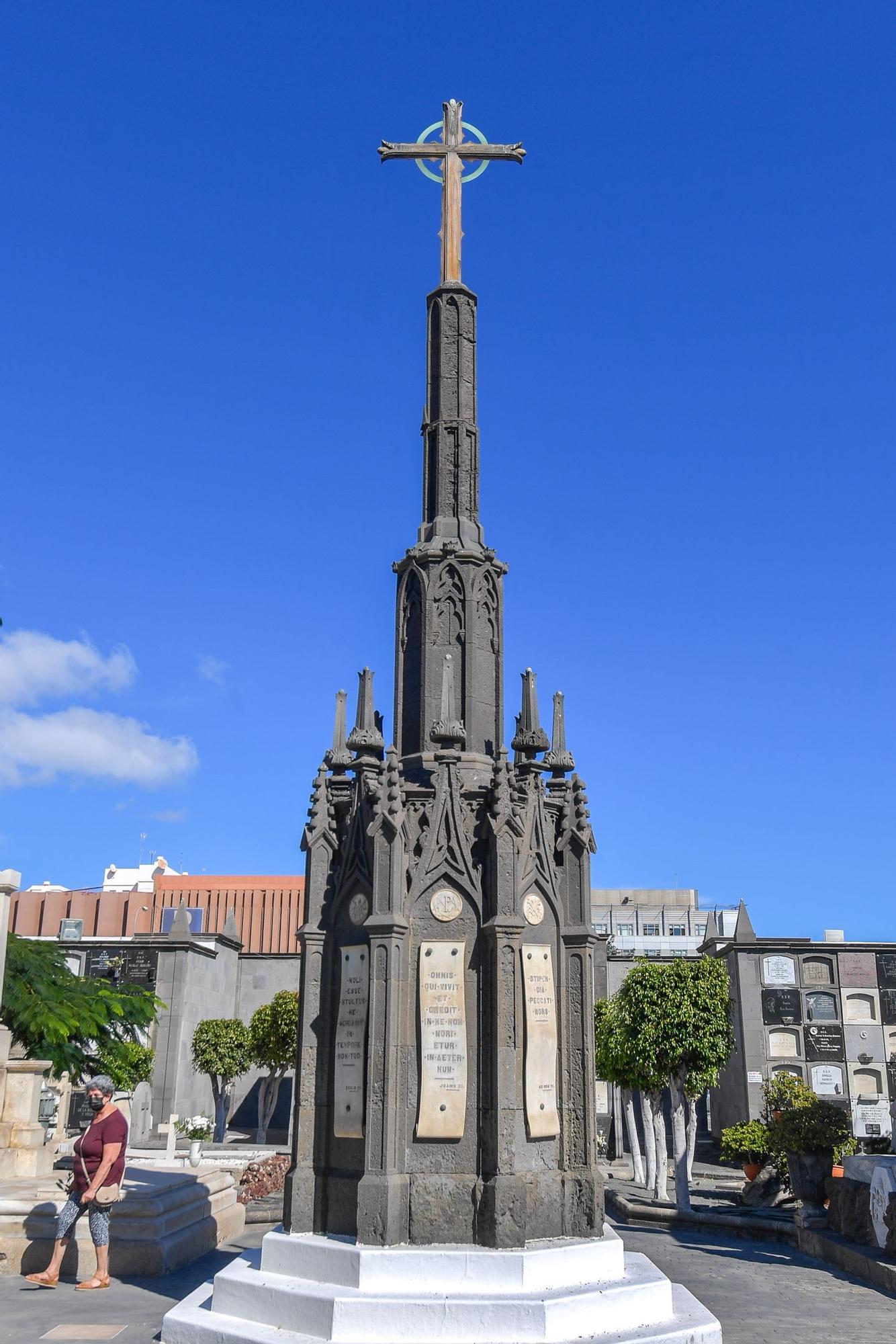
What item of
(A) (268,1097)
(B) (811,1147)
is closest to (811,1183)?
(B) (811,1147)

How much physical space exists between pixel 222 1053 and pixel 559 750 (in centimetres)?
3520

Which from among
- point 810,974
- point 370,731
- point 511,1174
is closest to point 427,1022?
point 511,1174

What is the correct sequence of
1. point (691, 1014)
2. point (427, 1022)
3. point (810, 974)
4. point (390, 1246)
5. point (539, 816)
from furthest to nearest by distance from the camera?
Result: point (810, 974)
point (691, 1014)
point (539, 816)
point (427, 1022)
point (390, 1246)

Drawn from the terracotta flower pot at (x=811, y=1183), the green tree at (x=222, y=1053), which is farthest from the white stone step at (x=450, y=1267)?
the green tree at (x=222, y=1053)

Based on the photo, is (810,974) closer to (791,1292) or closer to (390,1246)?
(791,1292)

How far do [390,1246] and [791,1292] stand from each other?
6151 mm

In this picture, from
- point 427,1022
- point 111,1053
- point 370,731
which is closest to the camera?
point 427,1022

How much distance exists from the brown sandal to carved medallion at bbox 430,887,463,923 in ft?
17.3

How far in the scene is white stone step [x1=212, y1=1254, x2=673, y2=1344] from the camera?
30.6 ft

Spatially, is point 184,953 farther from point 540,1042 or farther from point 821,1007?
point 540,1042

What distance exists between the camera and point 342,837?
12.2 meters

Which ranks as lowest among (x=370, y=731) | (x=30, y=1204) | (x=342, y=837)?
(x=30, y=1204)

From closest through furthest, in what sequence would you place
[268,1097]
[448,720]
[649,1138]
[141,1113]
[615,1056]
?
[448,720]
[615,1056]
[649,1138]
[141,1113]
[268,1097]

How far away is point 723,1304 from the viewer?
12.5m
